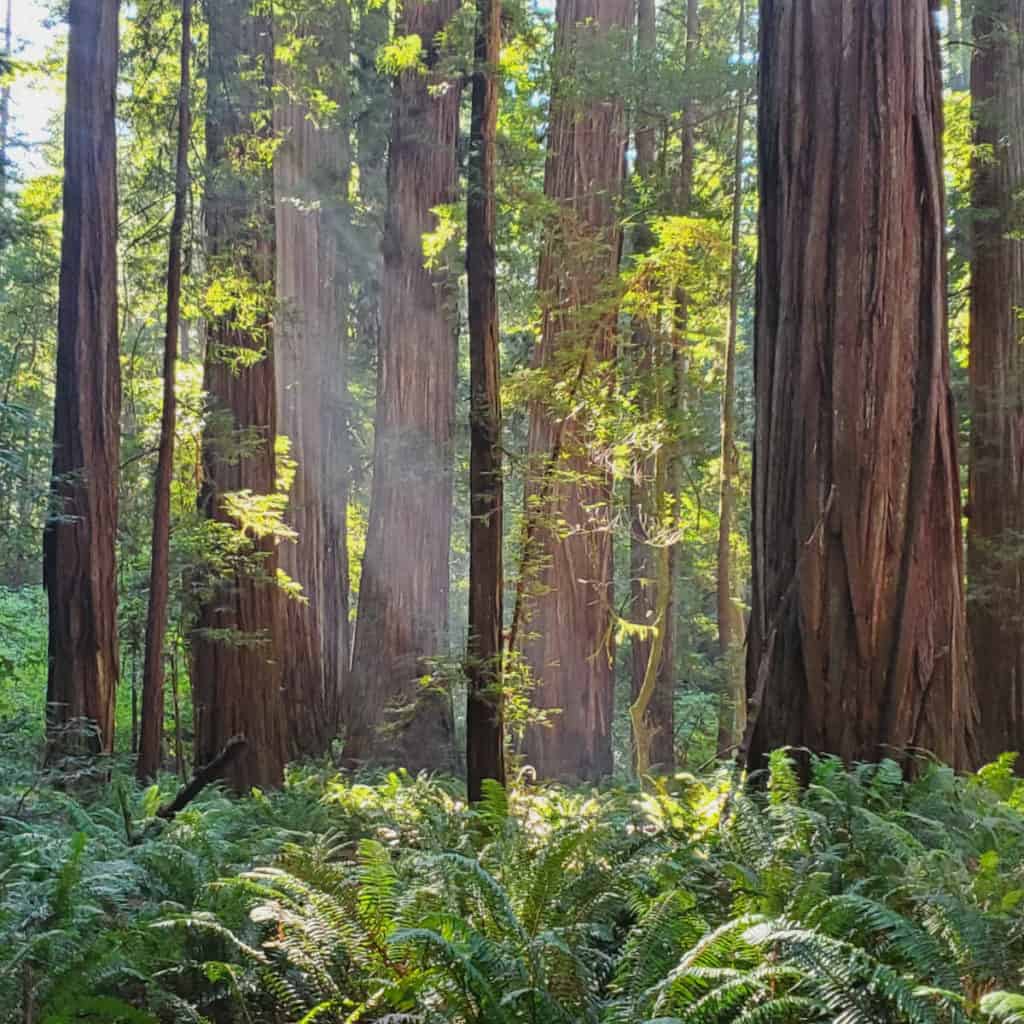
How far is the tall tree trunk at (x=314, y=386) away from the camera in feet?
33.6

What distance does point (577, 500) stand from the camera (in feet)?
29.7

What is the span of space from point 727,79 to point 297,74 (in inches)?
155

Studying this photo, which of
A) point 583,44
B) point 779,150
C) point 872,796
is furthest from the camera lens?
point 583,44

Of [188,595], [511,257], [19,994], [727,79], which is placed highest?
[727,79]

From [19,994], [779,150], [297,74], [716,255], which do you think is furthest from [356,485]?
[19,994]

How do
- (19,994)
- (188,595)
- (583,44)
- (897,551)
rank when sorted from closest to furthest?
(19,994) → (897,551) → (188,595) → (583,44)

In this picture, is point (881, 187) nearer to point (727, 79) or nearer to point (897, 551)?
point (897, 551)

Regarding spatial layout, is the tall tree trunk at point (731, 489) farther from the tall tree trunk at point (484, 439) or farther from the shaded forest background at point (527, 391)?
the tall tree trunk at point (484, 439)

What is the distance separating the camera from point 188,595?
23.7 feet

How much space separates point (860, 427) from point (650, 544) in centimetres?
327

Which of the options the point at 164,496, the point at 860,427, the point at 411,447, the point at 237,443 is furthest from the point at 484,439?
the point at 411,447

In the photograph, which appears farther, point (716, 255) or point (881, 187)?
point (716, 255)

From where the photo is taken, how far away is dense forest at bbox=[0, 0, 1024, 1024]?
2.48 meters

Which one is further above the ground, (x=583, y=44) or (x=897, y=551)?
(x=583, y=44)
